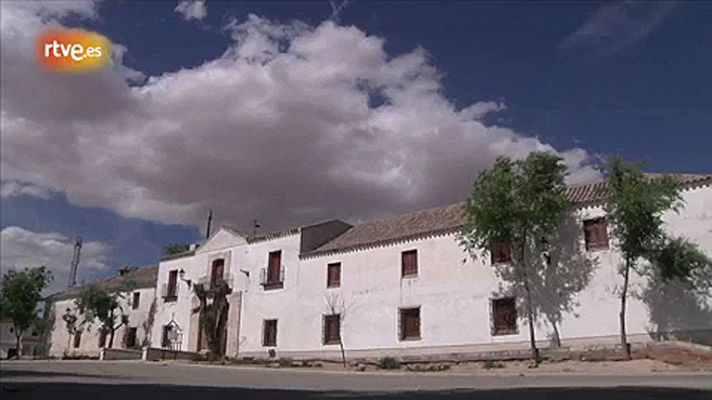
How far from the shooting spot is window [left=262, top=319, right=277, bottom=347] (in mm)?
36938

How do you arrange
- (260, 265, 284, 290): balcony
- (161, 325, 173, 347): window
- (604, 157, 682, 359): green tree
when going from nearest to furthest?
(604, 157, 682, 359): green tree, (260, 265, 284, 290): balcony, (161, 325, 173, 347): window

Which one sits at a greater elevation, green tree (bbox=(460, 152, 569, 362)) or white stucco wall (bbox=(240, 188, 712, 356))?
green tree (bbox=(460, 152, 569, 362))


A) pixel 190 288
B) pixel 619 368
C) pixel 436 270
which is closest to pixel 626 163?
pixel 619 368

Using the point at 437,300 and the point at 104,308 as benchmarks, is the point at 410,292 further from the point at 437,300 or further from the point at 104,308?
the point at 104,308

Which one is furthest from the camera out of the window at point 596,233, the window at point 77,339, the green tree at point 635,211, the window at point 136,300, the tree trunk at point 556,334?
the window at point 77,339

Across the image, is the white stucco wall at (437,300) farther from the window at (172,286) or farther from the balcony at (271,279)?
the window at (172,286)

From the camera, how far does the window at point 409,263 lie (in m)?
31.9

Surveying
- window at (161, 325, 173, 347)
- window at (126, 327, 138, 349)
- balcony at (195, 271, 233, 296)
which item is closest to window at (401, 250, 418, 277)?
balcony at (195, 271, 233, 296)

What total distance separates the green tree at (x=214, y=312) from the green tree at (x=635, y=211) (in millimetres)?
22072

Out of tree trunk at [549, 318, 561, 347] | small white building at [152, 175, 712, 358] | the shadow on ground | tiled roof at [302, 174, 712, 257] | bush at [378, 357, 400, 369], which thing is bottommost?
the shadow on ground

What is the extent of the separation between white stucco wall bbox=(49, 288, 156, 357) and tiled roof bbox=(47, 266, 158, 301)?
0.39 m

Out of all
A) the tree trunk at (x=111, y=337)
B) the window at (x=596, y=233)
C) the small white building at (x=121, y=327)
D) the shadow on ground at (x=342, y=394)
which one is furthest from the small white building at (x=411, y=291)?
the shadow on ground at (x=342, y=394)

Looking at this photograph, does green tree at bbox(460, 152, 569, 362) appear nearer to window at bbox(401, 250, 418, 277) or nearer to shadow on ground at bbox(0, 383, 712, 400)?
window at bbox(401, 250, 418, 277)

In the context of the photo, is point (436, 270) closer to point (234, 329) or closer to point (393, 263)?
point (393, 263)
